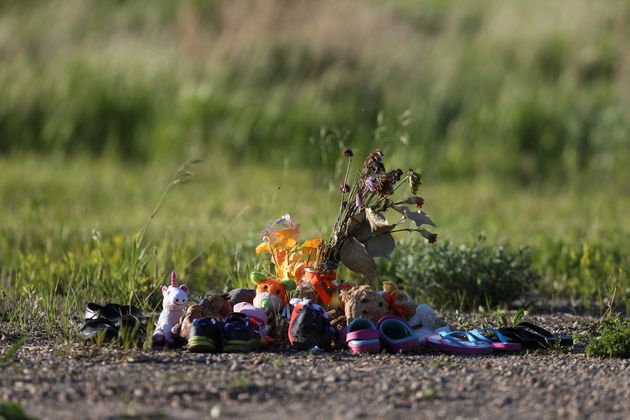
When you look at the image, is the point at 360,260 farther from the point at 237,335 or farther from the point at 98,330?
the point at 98,330

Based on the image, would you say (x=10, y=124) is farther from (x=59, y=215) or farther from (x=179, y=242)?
(x=179, y=242)

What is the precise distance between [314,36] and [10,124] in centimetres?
396

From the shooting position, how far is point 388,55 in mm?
14430

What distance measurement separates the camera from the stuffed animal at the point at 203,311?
18.0 feet

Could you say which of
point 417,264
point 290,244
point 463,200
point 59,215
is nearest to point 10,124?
point 59,215

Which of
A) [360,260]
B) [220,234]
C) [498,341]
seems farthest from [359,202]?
[220,234]

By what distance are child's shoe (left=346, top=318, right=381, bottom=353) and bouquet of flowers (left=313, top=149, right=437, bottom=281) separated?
0.37 m

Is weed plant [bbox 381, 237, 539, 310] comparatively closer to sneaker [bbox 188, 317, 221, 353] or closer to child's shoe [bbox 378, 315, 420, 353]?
child's shoe [bbox 378, 315, 420, 353]

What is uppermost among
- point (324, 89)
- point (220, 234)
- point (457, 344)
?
point (324, 89)

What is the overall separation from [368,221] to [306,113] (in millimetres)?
7316

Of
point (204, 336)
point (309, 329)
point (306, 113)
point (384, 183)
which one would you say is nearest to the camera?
point (204, 336)

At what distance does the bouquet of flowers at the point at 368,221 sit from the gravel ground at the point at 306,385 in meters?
0.58

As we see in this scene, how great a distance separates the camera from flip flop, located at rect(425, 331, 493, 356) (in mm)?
5504

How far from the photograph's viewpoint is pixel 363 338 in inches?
213
